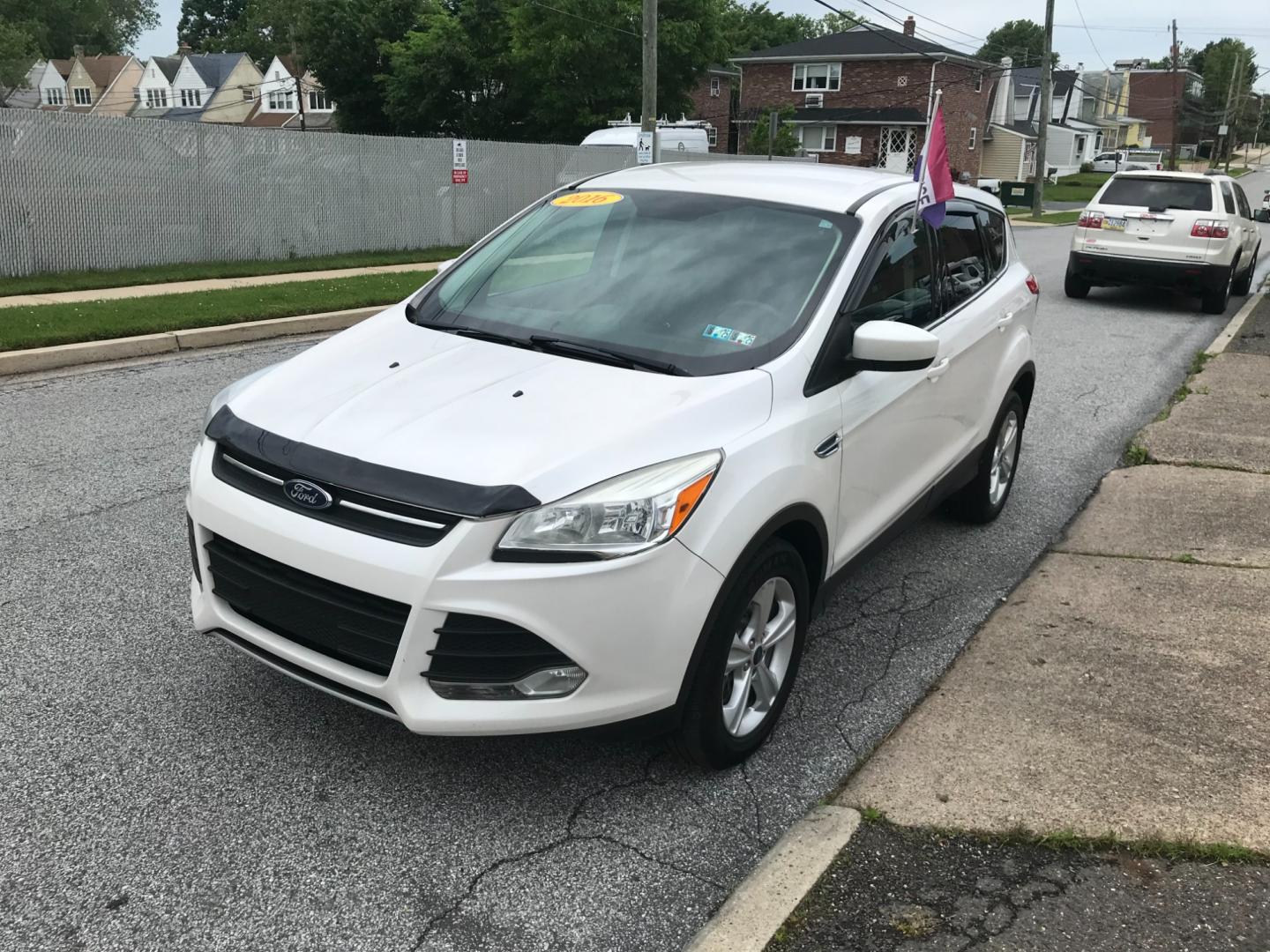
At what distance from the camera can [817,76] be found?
58844 millimetres

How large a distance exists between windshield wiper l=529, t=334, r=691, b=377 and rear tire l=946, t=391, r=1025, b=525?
245 cm

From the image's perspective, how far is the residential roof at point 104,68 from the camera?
101m

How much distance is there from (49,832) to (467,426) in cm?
156

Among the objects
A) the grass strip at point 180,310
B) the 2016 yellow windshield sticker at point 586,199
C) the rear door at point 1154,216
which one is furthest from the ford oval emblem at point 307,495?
the rear door at point 1154,216

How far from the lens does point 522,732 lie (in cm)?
289

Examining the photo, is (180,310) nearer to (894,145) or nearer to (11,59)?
(894,145)

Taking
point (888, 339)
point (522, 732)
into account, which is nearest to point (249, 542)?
point (522, 732)

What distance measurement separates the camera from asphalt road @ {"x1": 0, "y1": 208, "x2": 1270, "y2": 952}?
8.89ft

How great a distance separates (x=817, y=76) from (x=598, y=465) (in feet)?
199

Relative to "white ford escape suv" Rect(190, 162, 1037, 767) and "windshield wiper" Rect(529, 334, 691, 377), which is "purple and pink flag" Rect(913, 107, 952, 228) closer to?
"white ford escape suv" Rect(190, 162, 1037, 767)

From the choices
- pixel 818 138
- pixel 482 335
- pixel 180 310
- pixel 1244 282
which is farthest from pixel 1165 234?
pixel 818 138

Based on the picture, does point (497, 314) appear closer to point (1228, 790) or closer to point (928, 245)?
point (928, 245)

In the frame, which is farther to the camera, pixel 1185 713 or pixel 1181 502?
pixel 1181 502

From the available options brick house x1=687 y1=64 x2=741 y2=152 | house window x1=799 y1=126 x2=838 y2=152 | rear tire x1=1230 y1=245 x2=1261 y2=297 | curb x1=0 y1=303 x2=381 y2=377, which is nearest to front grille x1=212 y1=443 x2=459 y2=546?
curb x1=0 y1=303 x2=381 y2=377
